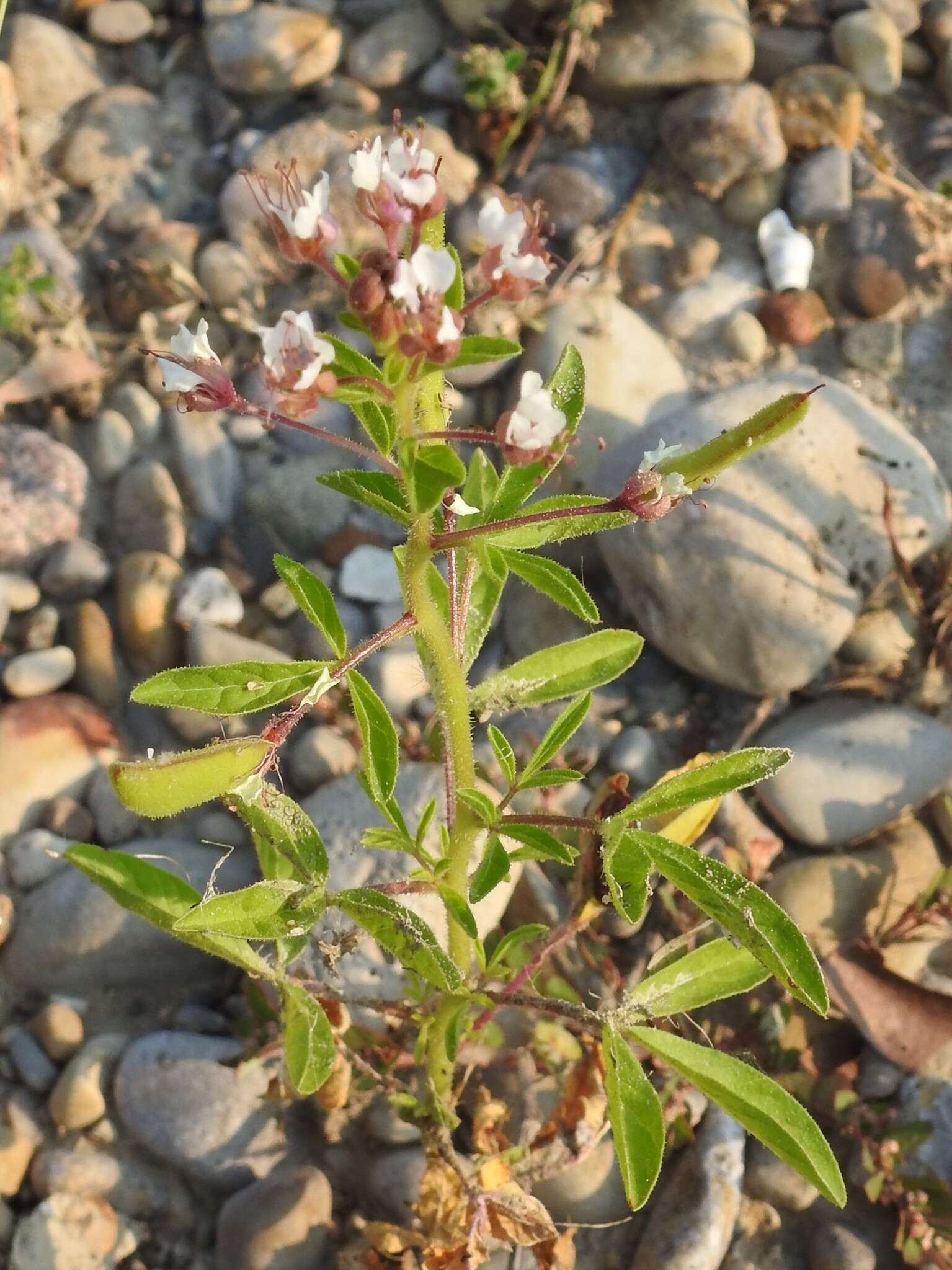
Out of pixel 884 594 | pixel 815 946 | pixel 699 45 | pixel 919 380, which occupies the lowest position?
pixel 815 946

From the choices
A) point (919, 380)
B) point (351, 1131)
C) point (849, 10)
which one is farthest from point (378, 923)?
point (849, 10)

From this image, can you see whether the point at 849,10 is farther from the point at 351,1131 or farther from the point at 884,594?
the point at 351,1131

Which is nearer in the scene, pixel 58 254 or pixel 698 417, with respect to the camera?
pixel 698 417

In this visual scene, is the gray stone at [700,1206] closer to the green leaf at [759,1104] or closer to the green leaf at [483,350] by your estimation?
the green leaf at [759,1104]

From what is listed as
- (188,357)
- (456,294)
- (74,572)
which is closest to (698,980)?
(456,294)

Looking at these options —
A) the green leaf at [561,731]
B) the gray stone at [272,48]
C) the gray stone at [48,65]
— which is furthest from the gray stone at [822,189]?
the green leaf at [561,731]

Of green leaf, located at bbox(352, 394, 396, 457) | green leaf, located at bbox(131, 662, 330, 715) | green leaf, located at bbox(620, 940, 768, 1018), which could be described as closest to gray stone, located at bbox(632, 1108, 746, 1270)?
green leaf, located at bbox(620, 940, 768, 1018)

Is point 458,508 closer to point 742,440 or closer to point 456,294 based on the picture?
point 456,294

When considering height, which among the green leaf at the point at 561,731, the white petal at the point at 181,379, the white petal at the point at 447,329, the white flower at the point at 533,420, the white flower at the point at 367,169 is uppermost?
the white flower at the point at 367,169
